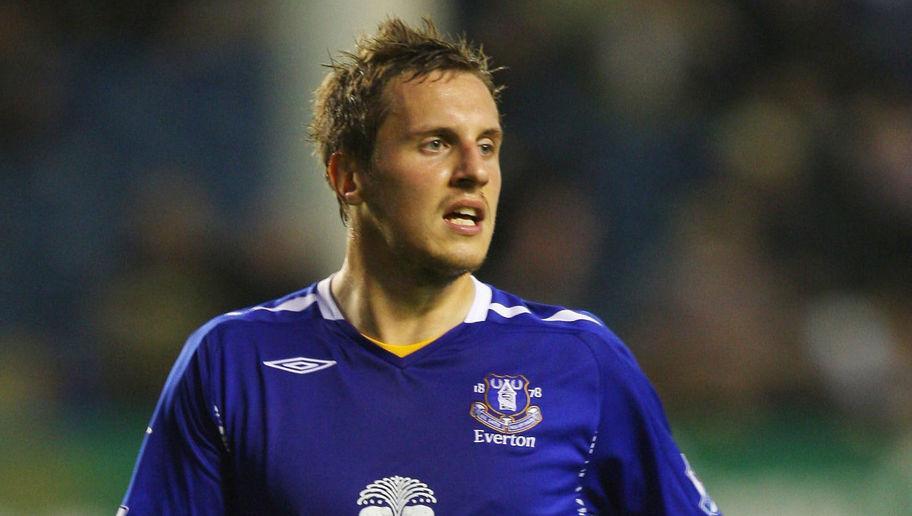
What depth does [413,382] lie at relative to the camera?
3346mm

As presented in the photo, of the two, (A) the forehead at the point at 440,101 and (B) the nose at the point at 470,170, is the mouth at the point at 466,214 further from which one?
(A) the forehead at the point at 440,101

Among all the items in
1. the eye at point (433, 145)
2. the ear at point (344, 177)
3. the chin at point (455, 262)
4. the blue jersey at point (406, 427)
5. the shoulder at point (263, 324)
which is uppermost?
the eye at point (433, 145)

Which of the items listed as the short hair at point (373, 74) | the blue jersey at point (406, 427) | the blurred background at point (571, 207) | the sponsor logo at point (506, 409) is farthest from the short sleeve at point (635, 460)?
the blurred background at point (571, 207)

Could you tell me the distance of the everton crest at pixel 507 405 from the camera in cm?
331

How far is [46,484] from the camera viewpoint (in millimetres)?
6219

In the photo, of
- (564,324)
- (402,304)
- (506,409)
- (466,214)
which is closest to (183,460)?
(402,304)

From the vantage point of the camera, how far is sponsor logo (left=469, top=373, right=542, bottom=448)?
10.8 feet

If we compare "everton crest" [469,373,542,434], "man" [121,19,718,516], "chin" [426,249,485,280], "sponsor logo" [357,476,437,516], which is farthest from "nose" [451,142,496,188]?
"sponsor logo" [357,476,437,516]

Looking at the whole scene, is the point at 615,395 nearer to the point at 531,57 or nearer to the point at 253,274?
the point at 253,274

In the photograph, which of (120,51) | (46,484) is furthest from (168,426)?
(120,51)

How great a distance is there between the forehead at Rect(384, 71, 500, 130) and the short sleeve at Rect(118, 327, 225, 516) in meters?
0.73

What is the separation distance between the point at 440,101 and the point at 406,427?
0.72 m

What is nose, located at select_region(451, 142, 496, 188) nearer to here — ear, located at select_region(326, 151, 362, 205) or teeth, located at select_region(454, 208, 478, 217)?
teeth, located at select_region(454, 208, 478, 217)

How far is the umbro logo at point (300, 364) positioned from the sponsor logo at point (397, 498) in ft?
1.02
